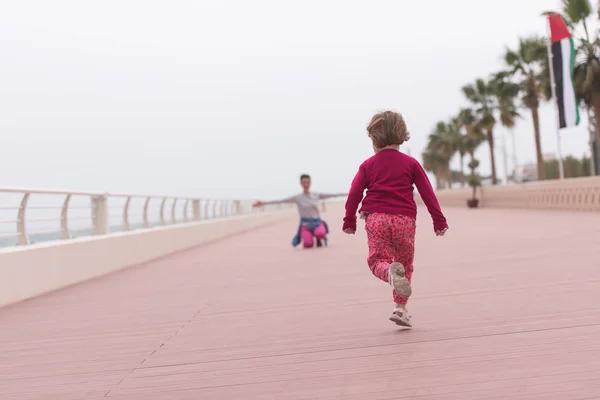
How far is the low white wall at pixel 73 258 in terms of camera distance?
8.46 metres

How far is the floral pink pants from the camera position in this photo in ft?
16.6

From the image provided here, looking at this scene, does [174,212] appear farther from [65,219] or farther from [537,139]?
[537,139]

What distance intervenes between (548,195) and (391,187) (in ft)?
96.2

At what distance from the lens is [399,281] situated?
15.4 ft

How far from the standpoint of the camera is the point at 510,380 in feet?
11.6

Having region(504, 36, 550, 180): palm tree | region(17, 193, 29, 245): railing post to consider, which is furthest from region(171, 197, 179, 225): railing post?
region(504, 36, 550, 180): palm tree

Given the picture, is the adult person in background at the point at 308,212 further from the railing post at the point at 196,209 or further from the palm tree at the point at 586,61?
the palm tree at the point at 586,61

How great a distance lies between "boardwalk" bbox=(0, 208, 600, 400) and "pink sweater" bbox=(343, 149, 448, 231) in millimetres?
880

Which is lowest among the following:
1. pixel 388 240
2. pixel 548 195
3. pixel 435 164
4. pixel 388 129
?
pixel 548 195

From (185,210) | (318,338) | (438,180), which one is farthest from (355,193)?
(438,180)

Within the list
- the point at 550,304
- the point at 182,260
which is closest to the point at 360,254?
the point at 182,260

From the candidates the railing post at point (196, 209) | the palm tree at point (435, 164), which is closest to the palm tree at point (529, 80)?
the railing post at point (196, 209)

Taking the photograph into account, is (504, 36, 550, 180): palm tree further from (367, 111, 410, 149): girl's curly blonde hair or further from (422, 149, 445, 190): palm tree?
(422, 149, 445, 190): palm tree

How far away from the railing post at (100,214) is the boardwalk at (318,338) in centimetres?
268
